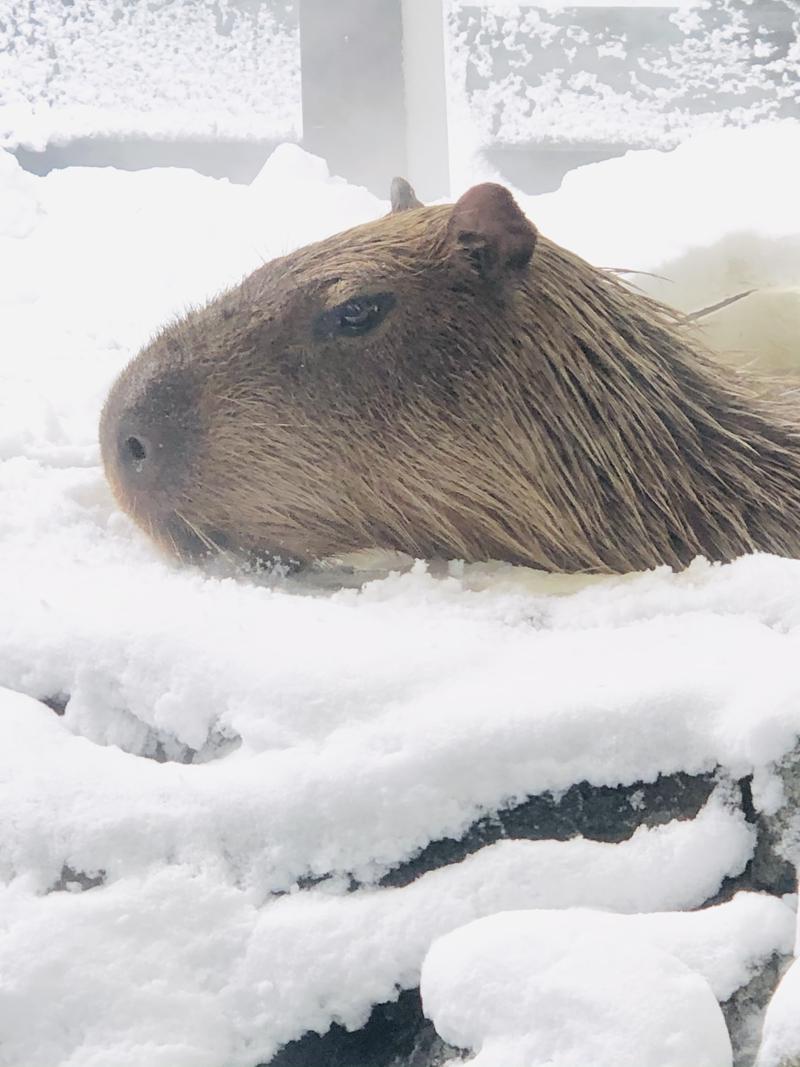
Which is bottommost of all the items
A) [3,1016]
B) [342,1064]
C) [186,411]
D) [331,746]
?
[342,1064]

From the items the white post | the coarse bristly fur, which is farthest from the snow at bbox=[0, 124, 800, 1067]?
the white post

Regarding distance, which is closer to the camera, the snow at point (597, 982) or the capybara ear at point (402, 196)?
the snow at point (597, 982)

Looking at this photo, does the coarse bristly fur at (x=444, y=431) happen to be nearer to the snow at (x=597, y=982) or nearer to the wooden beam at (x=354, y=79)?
the snow at (x=597, y=982)

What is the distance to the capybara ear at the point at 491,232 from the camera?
5.35 ft

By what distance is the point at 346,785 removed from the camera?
3.50ft

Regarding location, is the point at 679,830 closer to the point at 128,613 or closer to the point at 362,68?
the point at 128,613

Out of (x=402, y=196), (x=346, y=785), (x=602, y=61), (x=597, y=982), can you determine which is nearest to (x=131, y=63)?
(x=602, y=61)

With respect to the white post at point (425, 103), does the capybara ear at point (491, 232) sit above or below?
below

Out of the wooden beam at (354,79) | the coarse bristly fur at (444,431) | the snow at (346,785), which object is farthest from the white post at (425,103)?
the snow at (346,785)

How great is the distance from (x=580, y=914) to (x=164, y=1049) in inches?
14.8

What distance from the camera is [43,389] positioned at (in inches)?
89.8

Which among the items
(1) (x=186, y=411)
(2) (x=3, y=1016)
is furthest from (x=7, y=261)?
(2) (x=3, y=1016)

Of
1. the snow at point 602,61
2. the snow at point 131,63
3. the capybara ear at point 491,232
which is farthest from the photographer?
the snow at point 602,61

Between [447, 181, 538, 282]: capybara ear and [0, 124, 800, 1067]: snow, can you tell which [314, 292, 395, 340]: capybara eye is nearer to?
[447, 181, 538, 282]: capybara ear
